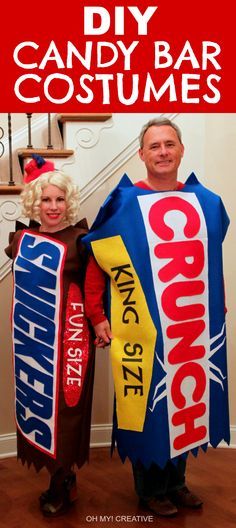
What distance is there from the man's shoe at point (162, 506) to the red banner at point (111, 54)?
5.22 ft

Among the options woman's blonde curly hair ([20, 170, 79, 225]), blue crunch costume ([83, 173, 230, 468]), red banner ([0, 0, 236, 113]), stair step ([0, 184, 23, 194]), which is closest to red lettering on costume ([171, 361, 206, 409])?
blue crunch costume ([83, 173, 230, 468])

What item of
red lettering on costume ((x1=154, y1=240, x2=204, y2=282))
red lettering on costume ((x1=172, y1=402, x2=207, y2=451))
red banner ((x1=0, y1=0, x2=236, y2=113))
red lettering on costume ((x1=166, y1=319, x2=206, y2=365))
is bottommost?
red lettering on costume ((x1=172, y1=402, x2=207, y2=451))

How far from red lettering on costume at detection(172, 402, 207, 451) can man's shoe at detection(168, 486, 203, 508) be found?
25cm

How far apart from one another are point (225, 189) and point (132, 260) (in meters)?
0.91

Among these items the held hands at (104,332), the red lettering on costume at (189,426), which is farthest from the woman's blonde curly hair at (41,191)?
the red lettering on costume at (189,426)

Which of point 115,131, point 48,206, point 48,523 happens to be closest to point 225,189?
point 115,131

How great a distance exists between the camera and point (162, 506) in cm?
205

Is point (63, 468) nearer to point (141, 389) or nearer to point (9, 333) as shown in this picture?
point (141, 389)

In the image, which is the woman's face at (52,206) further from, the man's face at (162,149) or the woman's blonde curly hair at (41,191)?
the man's face at (162,149)

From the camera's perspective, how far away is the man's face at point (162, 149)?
6.33ft

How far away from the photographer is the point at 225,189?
2.65 meters

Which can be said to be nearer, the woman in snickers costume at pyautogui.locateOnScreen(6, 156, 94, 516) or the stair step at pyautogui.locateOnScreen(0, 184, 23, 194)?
the woman in snickers costume at pyautogui.locateOnScreen(6, 156, 94, 516)

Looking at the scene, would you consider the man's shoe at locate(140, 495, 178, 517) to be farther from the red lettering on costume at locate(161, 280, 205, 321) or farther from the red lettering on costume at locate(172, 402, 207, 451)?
the red lettering on costume at locate(161, 280, 205, 321)

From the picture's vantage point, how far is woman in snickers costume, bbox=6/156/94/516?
1989 millimetres
